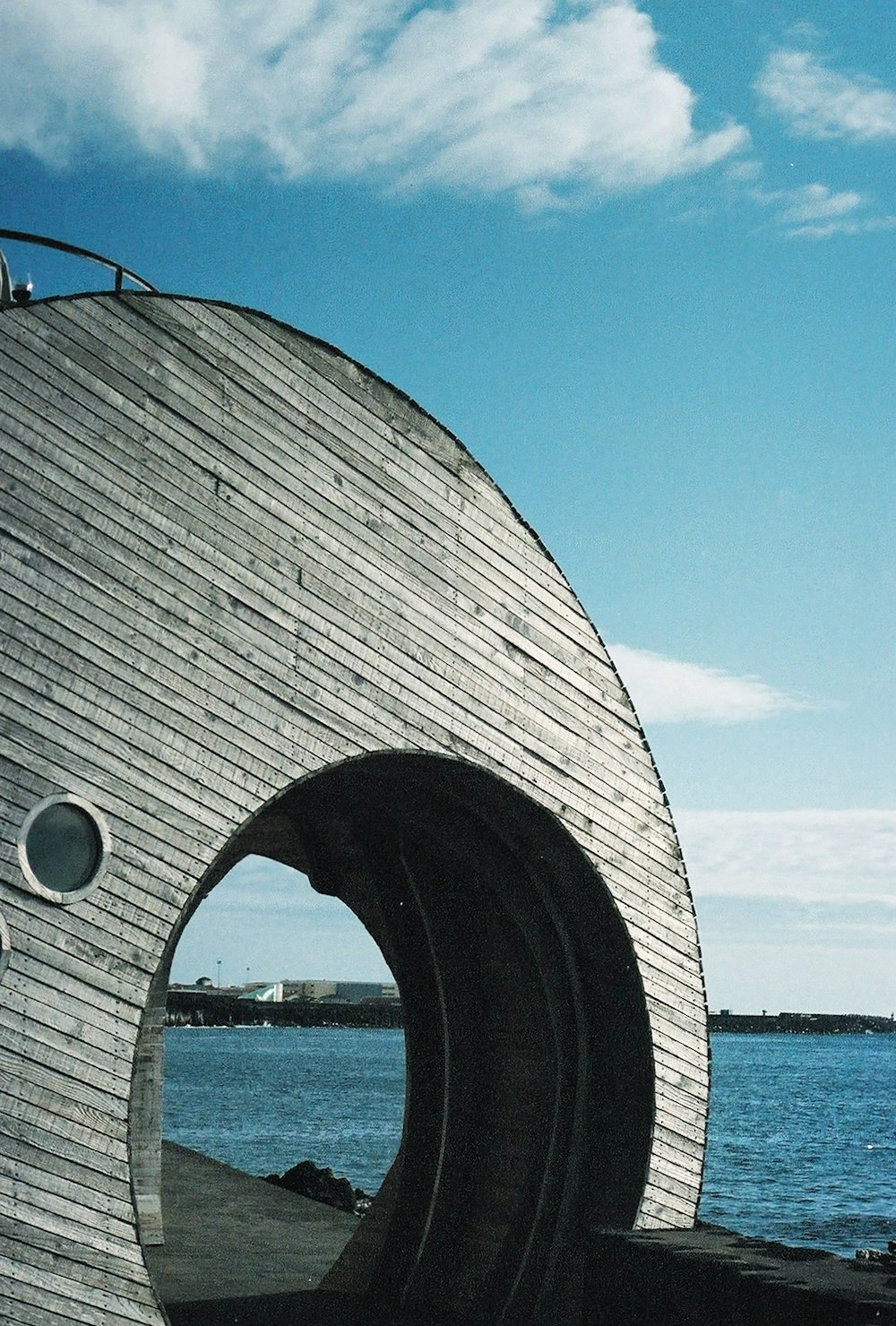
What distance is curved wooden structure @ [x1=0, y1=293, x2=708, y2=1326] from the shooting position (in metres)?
9.36

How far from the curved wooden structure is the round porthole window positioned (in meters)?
0.02

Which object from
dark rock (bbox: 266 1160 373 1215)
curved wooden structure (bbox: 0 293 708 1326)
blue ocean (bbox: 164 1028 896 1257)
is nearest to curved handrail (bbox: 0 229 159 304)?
curved wooden structure (bbox: 0 293 708 1326)

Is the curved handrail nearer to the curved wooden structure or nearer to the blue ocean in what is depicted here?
the curved wooden structure

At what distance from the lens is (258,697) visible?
1048cm

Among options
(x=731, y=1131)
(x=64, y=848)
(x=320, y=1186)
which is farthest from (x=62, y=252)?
(x=731, y=1131)

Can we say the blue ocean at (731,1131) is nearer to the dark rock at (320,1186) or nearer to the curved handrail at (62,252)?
the dark rock at (320,1186)

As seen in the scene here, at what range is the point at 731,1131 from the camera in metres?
70.6

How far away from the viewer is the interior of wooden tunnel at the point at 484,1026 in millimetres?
12836

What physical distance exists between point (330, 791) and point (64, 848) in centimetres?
454

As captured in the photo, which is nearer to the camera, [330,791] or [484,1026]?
[330,791]

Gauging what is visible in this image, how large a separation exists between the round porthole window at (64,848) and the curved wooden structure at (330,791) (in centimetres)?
2

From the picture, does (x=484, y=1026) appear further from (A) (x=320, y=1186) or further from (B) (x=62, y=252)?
(A) (x=320, y=1186)

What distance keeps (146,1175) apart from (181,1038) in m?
185

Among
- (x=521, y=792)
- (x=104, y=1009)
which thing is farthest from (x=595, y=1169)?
(x=104, y=1009)
